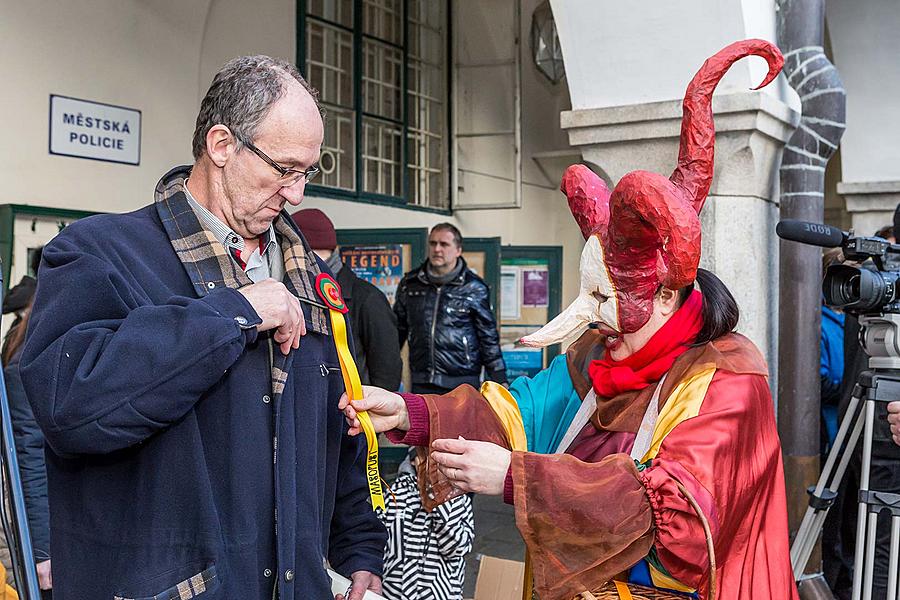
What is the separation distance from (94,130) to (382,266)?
8.38 feet

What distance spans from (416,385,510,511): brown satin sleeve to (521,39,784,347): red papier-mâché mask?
0.32 metres

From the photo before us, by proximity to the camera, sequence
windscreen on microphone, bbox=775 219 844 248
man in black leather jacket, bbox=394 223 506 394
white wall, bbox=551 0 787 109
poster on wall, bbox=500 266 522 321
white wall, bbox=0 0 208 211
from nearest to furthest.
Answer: windscreen on microphone, bbox=775 219 844 248, white wall, bbox=551 0 787 109, white wall, bbox=0 0 208 211, man in black leather jacket, bbox=394 223 506 394, poster on wall, bbox=500 266 522 321

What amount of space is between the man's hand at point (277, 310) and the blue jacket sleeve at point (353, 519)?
465 millimetres

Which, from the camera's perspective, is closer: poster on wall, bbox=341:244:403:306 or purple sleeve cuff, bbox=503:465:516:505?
purple sleeve cuff, bbox=503:465:516:505

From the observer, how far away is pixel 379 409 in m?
2.11

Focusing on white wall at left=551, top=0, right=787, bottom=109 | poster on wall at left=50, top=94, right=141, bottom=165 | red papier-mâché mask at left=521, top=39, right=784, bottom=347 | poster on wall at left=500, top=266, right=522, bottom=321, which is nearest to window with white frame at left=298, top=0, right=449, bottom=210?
poster on wall at left=500, top=266, right=522, bottom=321

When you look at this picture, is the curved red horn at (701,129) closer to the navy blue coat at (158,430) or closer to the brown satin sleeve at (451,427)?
the brown satin sleeve at (451,427)

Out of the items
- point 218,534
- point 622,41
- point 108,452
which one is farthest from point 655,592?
point 622,41

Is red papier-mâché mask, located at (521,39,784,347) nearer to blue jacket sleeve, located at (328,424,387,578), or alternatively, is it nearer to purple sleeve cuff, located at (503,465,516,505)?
purple sleeve cuff, located at (503,465,516,505)

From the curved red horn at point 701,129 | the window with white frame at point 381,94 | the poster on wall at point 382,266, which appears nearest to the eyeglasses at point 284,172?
the curved red horn at point 701,129

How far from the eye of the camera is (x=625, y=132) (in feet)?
11.9

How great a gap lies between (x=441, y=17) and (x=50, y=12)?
234 inches

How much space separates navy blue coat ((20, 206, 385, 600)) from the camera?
Answer: 4.73 ft

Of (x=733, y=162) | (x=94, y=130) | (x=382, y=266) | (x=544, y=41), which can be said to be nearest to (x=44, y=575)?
(x=733, y=162)
